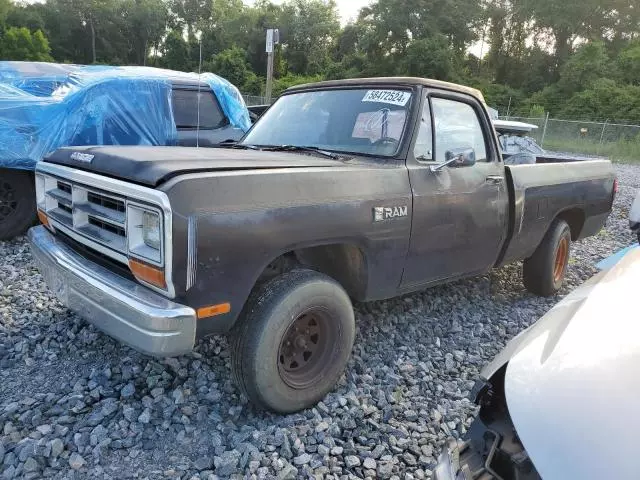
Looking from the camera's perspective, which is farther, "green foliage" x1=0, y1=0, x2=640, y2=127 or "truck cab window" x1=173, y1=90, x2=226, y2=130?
"green foliage" x1=0, y1=0, x2=640, y2=127

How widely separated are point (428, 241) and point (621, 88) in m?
32.3

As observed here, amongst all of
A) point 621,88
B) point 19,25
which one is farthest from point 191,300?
point 19,25

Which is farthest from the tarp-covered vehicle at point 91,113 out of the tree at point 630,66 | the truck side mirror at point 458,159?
the tree at point 630,66

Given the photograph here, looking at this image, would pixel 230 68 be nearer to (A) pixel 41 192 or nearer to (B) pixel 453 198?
(A) pixel 41 192

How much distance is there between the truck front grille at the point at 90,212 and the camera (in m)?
2.51

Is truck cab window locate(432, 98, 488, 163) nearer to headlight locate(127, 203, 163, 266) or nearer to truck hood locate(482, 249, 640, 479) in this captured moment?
truck hood locate(482, 249, 640, 479)

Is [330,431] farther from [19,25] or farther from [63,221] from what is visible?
[19,25]

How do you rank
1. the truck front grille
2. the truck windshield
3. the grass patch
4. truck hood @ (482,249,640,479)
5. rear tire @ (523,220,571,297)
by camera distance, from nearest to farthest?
truck hood @ (482,249,640,479) < the truck front grille < the truck windshield < rear tire @ (523,220,571,297) < the grass patch

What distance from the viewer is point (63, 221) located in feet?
9.73

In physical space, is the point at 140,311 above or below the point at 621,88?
below

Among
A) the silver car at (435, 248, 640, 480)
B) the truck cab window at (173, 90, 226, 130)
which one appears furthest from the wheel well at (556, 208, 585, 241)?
the truck cab window at (173, 90, 226, 130)

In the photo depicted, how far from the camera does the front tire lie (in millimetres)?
2557

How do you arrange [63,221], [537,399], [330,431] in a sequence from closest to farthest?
[537,399] → [330,431] → [63,221]

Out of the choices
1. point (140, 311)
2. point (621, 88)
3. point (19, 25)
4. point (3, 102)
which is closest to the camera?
point (140, 311)
